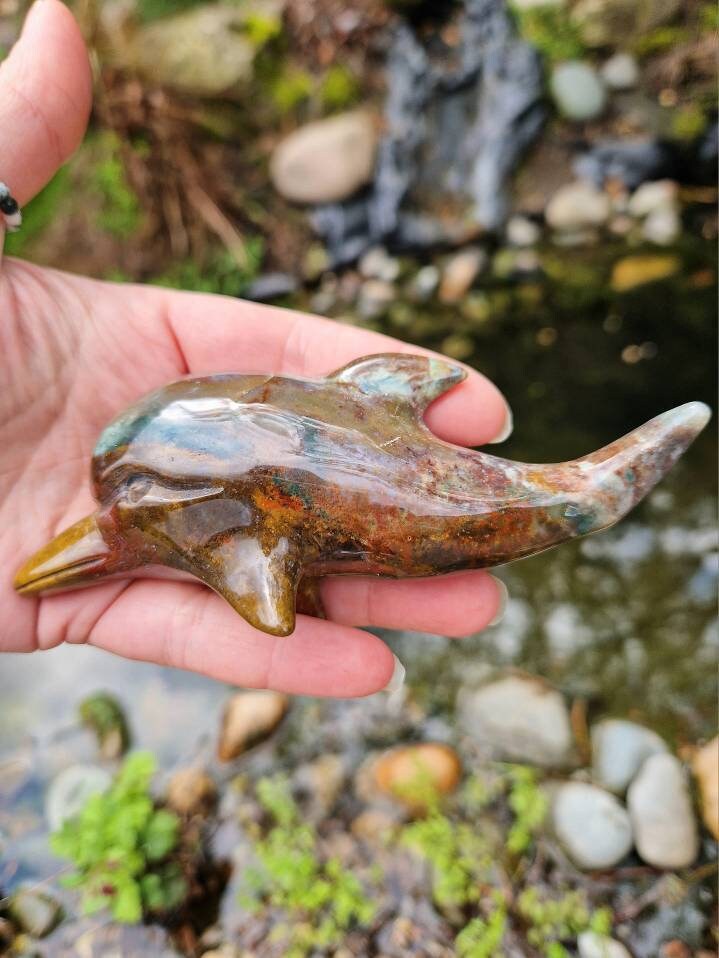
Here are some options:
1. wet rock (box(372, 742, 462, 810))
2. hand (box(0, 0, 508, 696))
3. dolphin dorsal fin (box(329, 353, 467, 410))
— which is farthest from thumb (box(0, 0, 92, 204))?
wet rock (box(372, 742, 462, 810))

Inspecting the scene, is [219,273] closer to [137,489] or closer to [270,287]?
[270,287]

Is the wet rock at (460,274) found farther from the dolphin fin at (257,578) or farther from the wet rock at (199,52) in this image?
the dolphin fin at (257,578)

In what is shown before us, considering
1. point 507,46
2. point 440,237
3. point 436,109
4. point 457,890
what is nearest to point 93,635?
point 457,890

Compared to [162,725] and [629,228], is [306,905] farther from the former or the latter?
[629,228]

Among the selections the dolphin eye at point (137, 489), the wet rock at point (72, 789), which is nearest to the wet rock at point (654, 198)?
the dolphin eye at point (137, 489)

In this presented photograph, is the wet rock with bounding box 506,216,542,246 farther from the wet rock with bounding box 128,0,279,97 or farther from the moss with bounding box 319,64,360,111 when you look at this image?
the wet rock with bounding box 128,0,279,97

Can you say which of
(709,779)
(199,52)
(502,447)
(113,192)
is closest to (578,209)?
(502,447)
